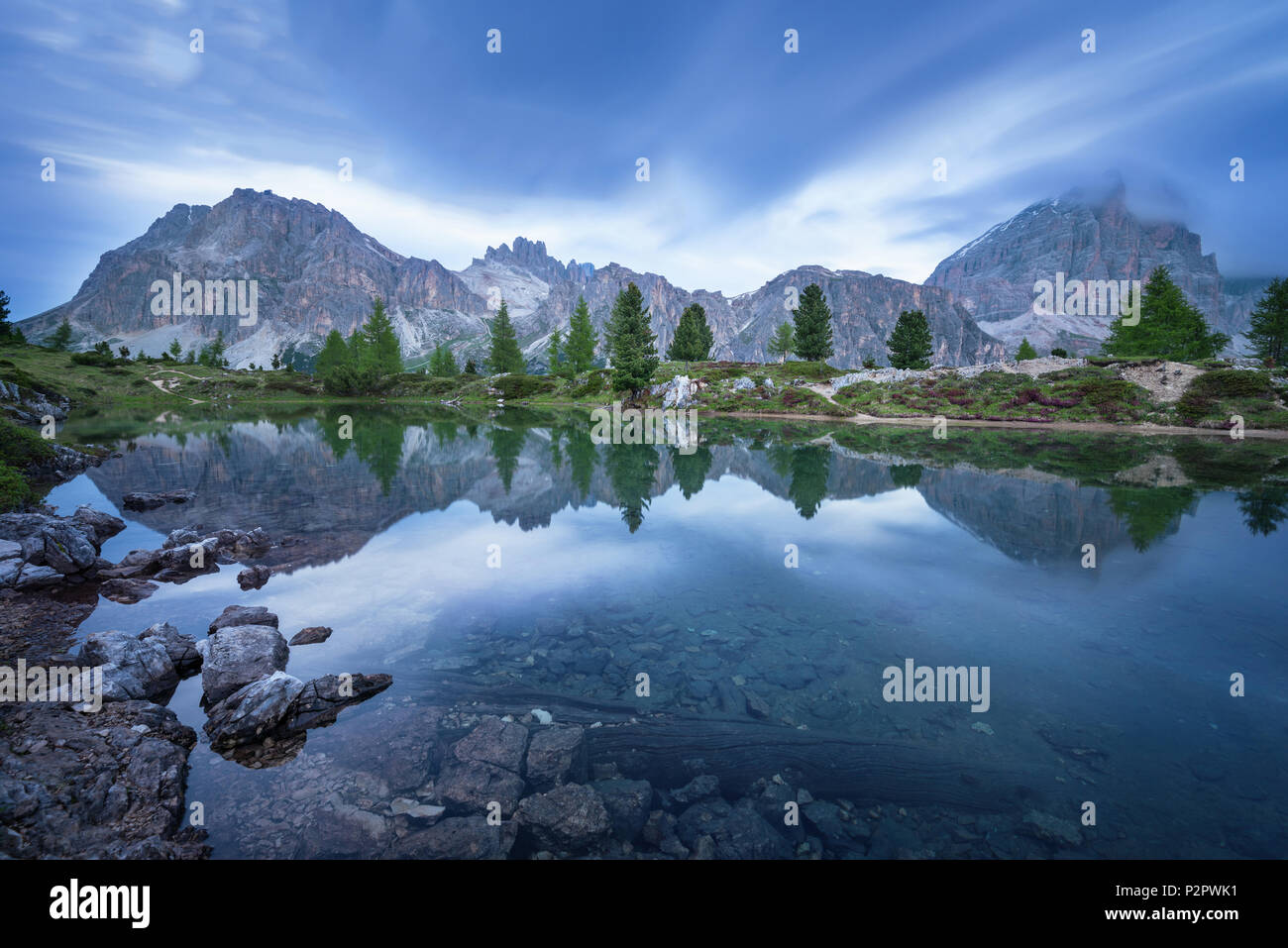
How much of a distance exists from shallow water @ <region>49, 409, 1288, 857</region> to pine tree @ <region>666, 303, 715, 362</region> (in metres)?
79.2

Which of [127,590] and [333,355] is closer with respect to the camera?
[127,590]

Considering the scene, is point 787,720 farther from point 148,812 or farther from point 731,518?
point 731,518

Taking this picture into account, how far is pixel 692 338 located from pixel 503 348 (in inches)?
1694

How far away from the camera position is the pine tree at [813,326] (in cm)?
9219

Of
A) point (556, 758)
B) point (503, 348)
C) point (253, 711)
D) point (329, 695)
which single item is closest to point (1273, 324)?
point (556, 758)

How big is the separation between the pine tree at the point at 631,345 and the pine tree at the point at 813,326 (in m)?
32.7

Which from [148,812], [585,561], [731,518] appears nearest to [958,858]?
[148,812]

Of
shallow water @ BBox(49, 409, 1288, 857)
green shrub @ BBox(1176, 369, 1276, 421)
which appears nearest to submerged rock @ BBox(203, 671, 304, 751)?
shallow water @ BBox(49, 409, 1288, 857)

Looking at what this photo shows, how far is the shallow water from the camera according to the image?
6.60 meters

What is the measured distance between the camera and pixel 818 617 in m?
11.9

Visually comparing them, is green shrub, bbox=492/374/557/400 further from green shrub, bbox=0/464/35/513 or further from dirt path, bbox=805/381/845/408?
green shrub, bbox=0/464/35/513

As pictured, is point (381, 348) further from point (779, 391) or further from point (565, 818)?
point (565, 818)

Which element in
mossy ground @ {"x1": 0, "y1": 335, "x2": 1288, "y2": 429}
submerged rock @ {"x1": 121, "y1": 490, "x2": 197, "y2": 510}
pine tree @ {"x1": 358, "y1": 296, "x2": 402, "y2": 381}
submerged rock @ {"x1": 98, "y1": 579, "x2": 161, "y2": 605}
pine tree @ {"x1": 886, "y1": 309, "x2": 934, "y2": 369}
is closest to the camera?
submerged rock @ {"x1": 98, "y1": 579, "x2": 161, "y2": 605}

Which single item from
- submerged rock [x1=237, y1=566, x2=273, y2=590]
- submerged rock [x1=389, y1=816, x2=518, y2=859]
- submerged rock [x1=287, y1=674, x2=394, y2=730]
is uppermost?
submerged rock [x1=237, y1=566, x2=273, y2=590]
